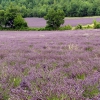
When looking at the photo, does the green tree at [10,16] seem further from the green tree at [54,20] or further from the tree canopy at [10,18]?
the green tree at [54,20]

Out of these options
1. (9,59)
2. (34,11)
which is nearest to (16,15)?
(34,11)

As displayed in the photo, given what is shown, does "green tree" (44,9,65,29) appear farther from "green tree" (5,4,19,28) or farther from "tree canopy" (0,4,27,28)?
"green tree" (5,4,19,28)

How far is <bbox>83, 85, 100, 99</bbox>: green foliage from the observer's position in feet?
10.8

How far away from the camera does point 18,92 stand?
3.23 meters

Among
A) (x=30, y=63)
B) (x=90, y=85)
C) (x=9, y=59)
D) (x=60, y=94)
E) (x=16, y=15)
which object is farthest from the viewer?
(x=16, y=15)

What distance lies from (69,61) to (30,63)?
38.1 inches

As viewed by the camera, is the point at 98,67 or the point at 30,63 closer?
the point at 98,67

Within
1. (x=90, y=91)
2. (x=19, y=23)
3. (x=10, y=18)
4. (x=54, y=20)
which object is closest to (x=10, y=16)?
(x=10, y=18)

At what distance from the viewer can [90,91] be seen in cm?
337

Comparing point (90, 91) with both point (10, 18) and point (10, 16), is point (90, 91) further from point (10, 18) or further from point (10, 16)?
point (10, 16)

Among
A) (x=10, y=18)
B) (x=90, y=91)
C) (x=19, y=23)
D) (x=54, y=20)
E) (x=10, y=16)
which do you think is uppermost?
(x=90, y=91)

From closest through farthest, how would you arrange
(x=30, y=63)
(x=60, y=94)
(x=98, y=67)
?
(x=60, y=94), (x=98, y=67), (x=30, y=63)

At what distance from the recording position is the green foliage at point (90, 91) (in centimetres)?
330

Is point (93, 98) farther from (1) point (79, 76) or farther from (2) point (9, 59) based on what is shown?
(2) point (9, 59)
